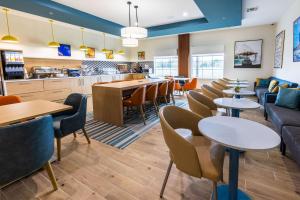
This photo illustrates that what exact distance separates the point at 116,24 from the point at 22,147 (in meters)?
5.87

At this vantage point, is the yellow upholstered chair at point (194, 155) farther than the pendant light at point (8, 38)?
No

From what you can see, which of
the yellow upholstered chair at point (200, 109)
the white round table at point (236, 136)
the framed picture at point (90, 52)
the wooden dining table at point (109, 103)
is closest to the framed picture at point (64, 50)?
the framed picture at point (90, 52)

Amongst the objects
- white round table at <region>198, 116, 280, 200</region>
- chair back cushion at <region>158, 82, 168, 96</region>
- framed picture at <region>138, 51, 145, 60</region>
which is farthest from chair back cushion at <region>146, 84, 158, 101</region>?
framed picture at <region>138, 51, 145, 60</region>

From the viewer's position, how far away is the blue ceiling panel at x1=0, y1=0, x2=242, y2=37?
3662 millimetres

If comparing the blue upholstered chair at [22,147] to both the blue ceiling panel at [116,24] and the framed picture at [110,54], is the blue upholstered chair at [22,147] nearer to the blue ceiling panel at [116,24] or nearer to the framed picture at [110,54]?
the blue ceiling panel at [116,24]

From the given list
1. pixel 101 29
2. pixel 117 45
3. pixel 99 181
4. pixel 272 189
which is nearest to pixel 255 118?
pixel 272 189

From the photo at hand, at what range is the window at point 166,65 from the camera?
335 inches

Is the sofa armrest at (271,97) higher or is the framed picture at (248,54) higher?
the framed picture at (248,54)

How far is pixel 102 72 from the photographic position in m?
8.22

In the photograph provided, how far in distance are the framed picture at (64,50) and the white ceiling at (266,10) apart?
6.13 meters

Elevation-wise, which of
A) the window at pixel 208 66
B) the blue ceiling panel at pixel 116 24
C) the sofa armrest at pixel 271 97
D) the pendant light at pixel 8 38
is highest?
the blue ceiling panel at pixel 116 24

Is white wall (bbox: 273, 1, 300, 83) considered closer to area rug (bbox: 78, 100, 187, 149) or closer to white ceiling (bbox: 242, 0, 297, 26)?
white ceiling (bbox: 242, 0, 297, 26)

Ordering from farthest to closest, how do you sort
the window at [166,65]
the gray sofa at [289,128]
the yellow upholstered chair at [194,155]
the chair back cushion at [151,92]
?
the window at [166,65] → the chair back cushion at [151,92] → the gray sofa at [289,128] → the yellow upholstered chair at [194,155]

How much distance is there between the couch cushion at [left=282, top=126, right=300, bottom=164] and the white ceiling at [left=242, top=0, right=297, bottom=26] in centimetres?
341
